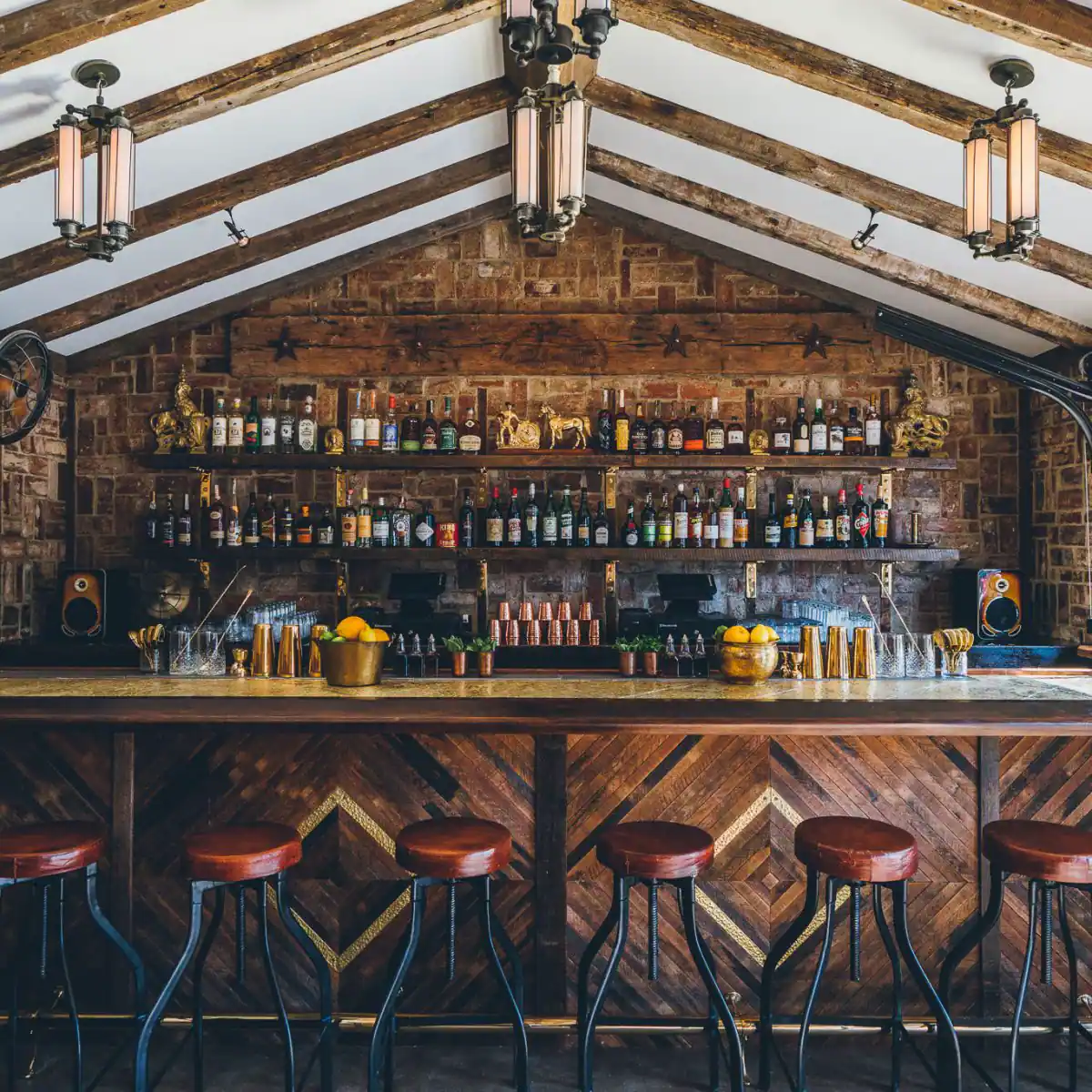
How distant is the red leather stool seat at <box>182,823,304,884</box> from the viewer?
7.98 ft

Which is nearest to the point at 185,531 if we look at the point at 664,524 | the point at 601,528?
the point at 601,528

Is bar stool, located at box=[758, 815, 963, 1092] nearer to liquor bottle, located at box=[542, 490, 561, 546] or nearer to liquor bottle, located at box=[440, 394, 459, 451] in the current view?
liquor bottle, located at box=[542, 490, 561, 546]

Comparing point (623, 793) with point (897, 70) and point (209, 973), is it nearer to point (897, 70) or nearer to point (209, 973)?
point (209, 973)

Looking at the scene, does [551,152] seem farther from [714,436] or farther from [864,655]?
[714,436]

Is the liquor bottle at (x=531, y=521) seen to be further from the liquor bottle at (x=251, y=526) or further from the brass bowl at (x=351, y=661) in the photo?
the brass bowl at (x=351, y=661)

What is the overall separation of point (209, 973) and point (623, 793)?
155 centimetres

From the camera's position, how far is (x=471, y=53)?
3.85 meters

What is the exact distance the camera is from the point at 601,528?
216 inches

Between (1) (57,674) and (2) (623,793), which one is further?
(1) (57,674)

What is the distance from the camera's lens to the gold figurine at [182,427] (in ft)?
18.4

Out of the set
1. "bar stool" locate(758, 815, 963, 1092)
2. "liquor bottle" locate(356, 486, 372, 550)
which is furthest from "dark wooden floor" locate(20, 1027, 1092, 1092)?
"liquor bottle" locate(356, 486, 372, 550)

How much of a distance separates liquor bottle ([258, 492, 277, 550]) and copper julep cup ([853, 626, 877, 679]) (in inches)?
141

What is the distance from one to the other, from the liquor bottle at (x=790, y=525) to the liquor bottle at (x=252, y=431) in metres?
3.43

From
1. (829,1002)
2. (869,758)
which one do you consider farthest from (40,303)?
(829,1002)
